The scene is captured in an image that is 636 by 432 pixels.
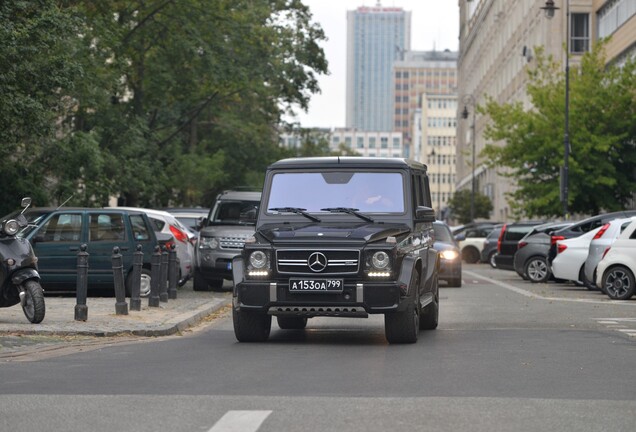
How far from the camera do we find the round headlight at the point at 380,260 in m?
14.3

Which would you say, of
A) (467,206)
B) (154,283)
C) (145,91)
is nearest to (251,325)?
(154,283)

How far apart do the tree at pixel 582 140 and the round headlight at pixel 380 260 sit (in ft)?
134

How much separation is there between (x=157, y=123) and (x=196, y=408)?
48.0 m

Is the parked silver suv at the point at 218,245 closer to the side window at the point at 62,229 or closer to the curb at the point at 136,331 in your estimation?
the side window at the point at 62,229

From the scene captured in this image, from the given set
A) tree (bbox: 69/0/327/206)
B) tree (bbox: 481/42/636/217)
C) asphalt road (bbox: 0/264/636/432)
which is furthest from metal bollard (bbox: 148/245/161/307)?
tree (bbox: 481/42/636/217)

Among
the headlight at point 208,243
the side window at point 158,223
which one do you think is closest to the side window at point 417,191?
the headlight at point 208,243

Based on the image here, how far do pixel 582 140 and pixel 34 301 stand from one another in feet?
135

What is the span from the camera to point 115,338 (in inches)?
623

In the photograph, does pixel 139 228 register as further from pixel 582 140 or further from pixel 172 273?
pixel 582 140

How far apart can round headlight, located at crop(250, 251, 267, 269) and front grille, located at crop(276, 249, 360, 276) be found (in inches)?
10.2

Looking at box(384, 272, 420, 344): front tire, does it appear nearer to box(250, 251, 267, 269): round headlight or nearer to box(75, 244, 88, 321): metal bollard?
box(250, 251, 267, 269): round headlight

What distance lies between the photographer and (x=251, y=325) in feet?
49.4

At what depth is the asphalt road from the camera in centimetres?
862

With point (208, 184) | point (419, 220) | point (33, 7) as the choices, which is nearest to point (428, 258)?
point (419, 220)
